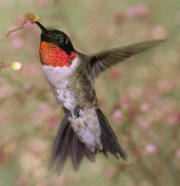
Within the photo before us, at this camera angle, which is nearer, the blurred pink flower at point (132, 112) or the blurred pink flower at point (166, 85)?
the blurred pink flower at point (132, 112)

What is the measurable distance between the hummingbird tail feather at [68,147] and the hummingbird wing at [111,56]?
413 millimetres

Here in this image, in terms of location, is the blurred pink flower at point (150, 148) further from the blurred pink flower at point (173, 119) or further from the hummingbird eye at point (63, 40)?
the hummingbird eye at point (63, 40)

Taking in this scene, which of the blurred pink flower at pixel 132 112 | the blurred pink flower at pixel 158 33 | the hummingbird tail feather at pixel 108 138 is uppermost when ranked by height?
the hummingbird tail feather at pixel 108 138

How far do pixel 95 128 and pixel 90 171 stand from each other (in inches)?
57.2

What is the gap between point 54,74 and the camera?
1729mm

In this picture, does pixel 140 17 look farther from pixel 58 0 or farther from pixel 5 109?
pixel 5 109

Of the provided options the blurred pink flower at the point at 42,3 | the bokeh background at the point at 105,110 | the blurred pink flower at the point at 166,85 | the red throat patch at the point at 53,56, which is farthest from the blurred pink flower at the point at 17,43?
the red throat patch at the point at 53,56

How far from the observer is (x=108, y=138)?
6.66ft

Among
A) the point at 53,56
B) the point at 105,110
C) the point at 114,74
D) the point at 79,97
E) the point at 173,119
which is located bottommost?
the point at 173,119

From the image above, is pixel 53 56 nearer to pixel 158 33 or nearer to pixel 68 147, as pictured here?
pixel 68 147

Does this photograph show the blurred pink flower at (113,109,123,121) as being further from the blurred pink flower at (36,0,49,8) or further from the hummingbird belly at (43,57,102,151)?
the blurred pink flower at (36,0,49,8)

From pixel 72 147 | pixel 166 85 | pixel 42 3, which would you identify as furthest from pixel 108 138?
pixel 42 3

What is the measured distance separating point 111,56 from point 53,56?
0.51m

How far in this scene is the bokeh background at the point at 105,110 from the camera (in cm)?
242
